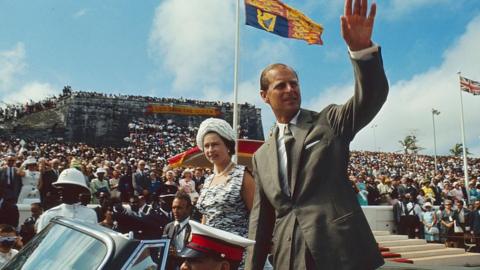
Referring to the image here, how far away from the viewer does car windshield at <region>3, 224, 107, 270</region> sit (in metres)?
2.18

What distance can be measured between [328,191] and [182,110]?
53711mm

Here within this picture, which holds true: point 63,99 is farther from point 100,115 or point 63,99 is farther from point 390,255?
point 390,255

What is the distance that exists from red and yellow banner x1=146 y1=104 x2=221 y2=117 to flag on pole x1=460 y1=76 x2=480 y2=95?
32156mm

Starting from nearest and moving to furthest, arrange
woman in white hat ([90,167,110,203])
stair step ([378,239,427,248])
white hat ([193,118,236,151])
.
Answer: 1. white hat ([193,118,236,151])
2. woman in white hat ([90,167,110,203])
3. stair step ([378,239,427,248])

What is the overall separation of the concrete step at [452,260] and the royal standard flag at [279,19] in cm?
731

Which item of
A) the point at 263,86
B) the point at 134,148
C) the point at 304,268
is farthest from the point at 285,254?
the point at 134,148

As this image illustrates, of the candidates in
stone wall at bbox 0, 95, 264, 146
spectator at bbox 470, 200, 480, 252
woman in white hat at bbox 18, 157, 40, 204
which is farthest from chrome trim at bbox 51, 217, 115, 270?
stone wall at bbox 0, 95, 264, 146

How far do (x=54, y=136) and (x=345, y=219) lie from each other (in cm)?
4820

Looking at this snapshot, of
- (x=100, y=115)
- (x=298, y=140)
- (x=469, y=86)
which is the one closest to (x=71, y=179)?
(x=298, y=140)

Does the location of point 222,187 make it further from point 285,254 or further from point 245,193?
point 285,254

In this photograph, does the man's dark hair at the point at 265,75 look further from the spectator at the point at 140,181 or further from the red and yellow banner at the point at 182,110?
the red and yellow banner at the point at 182,110

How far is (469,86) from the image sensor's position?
26.8 meters

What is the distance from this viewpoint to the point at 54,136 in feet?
154

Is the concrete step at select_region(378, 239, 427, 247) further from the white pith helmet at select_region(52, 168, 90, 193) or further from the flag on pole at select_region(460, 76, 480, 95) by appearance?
the flag on pole at select_region(460, 76, 480, 95)
